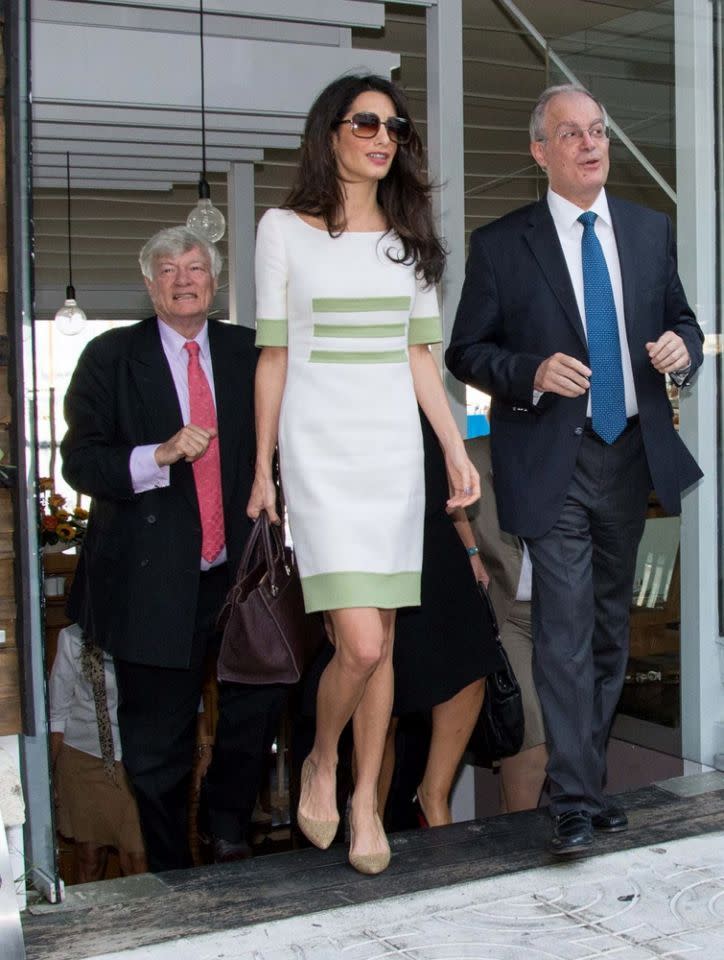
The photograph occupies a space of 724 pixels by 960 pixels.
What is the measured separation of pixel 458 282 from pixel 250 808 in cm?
245

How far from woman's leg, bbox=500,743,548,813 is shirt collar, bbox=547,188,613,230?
1949 millimetres

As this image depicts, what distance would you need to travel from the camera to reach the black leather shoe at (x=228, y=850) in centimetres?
446

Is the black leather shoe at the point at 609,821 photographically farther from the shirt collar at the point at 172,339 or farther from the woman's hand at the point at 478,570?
the shirt collar at the point at 172,339

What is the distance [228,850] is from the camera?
14.7ft

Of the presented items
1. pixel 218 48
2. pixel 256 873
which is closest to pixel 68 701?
pixel 256 873

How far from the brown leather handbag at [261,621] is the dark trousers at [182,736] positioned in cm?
55

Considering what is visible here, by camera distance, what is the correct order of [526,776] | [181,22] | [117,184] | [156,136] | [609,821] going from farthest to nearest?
1. [117,184]
2. [156,136]
3. [181,22]
4. [526,776]
5. [609,821]

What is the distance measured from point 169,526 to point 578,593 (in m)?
1.22

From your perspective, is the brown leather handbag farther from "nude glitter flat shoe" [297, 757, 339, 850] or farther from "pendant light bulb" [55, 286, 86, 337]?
"pendant light bulb" [55, 286, 86, 337]

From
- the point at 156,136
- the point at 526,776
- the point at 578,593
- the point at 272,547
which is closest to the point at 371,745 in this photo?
the point at 272,547

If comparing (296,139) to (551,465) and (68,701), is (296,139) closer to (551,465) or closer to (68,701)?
(68,701)

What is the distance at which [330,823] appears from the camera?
3.80m

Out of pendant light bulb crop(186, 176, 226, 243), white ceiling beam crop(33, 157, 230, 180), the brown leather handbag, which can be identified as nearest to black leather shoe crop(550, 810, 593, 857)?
the brown leather handbag

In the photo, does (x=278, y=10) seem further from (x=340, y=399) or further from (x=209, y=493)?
(x=340, y=399)
